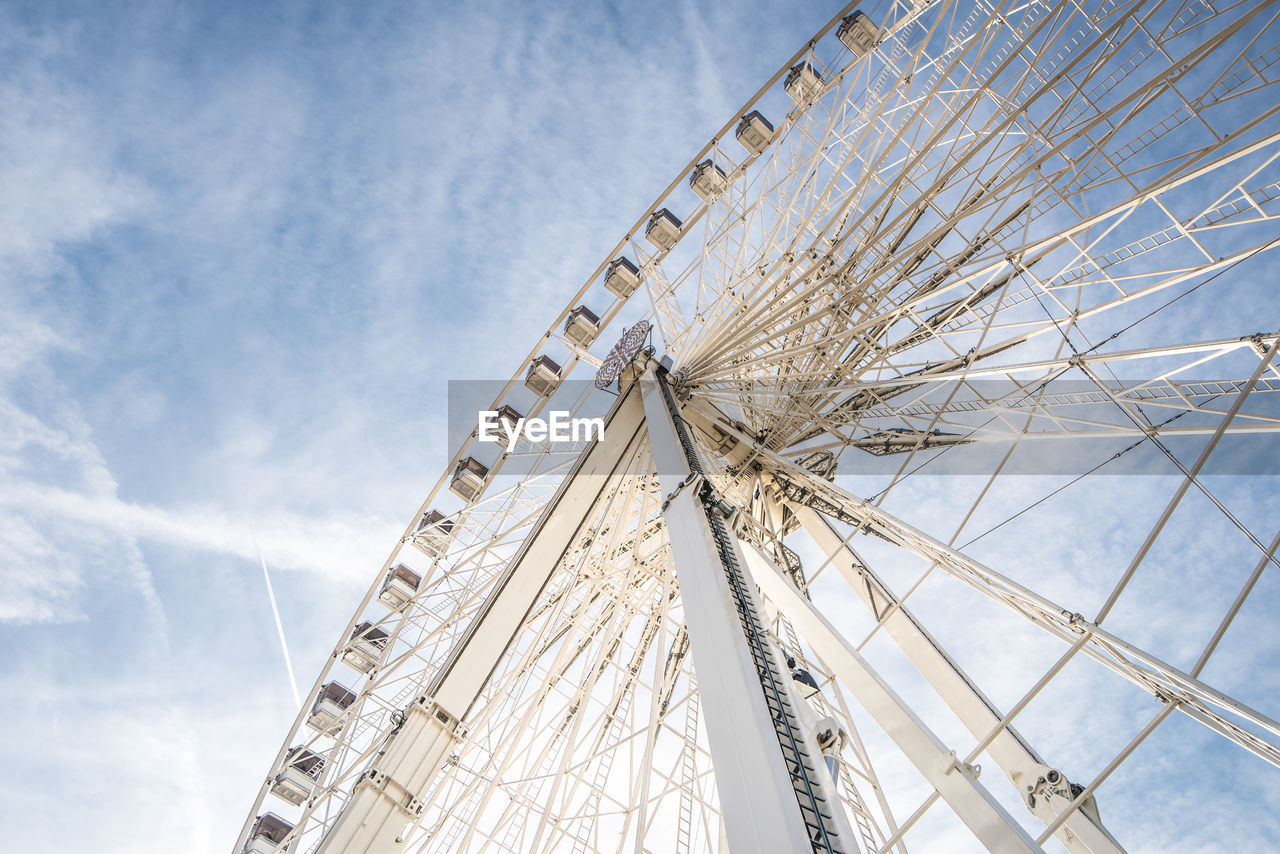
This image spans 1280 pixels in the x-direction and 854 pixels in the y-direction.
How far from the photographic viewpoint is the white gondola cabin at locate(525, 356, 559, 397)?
2158 centimetres

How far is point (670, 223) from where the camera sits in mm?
20266

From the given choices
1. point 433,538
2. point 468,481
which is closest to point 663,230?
point 468,481

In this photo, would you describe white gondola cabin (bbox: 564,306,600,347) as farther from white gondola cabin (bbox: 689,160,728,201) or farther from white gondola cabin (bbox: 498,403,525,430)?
white gondola cabin (bbox: 689,160,728,201)

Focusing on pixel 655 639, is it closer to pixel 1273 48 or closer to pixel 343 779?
pixel 343 779

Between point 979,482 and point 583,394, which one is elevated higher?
point 979,482

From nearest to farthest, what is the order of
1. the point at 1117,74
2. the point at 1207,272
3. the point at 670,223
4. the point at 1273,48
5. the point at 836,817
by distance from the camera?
the point at 836,817 < the point at 1273,48 < the point at 1207,272 < the point at 1117,74 < the point at 670,223

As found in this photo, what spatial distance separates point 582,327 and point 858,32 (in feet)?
32.2

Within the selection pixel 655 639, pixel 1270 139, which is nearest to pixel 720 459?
pixel 655 639

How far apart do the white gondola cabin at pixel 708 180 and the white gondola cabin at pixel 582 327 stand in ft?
14.3

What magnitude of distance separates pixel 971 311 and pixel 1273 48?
18.0ft

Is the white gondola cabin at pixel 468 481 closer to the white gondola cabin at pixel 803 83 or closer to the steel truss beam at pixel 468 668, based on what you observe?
the steel truss beam at pixel 468 668

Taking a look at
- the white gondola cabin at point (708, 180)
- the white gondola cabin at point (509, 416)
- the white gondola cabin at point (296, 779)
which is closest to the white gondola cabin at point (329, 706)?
the white gondola cabin at point (296, 779)

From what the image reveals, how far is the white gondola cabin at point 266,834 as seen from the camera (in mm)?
15188

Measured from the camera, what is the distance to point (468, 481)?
22.2m
